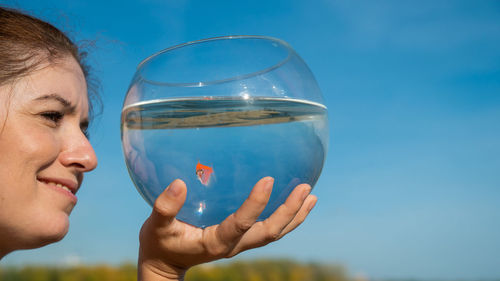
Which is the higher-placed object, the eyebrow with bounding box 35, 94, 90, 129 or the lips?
the eyebrow with bounding box 35, 94, 90, 129

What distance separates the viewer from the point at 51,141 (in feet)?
6.22

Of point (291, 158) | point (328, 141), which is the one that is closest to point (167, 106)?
point (291, 158)

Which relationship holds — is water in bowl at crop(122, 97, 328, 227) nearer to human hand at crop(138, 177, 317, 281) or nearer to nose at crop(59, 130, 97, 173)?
human hand at crop(138, 177, 317, 281)

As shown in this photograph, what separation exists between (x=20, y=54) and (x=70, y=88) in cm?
28

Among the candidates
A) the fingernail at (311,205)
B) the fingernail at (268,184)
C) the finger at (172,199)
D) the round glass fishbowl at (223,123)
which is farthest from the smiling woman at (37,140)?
the fingernail at (311,205)

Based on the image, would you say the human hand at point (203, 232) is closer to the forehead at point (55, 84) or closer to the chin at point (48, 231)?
the chin at point (48, 231)

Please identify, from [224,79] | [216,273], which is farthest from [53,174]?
[216,273]

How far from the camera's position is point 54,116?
1962 mm

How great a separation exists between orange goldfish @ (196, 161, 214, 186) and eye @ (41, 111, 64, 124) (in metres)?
0.78

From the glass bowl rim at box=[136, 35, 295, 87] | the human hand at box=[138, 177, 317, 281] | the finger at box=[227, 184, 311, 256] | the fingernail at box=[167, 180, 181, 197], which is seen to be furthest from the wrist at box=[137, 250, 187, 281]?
the glass bowl rim at box=[136, 35, 295, 87]

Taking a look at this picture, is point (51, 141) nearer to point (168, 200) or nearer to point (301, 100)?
point (168, 200)

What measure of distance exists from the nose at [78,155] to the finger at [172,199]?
489 mm

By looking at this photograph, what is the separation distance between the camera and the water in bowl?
1581 mm

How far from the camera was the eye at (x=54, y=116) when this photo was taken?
1910mm
